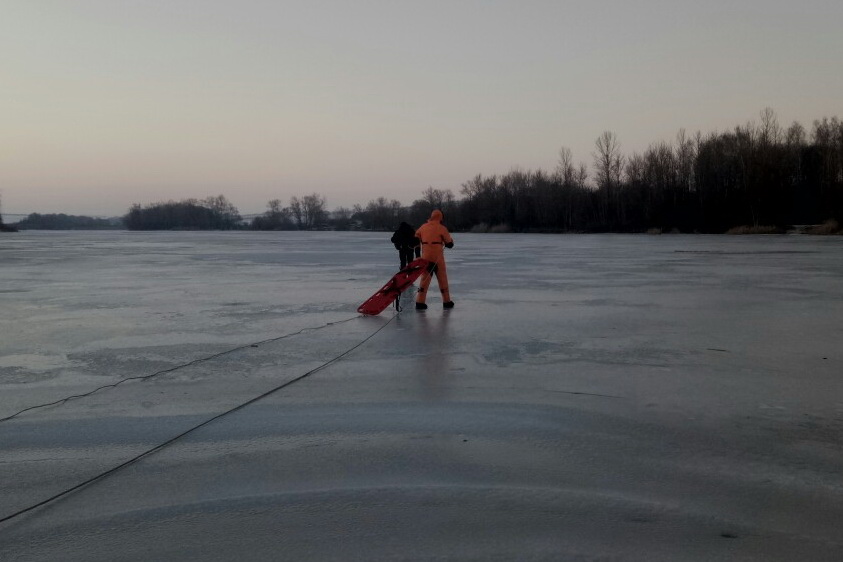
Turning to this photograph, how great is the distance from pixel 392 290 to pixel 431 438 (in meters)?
5.84

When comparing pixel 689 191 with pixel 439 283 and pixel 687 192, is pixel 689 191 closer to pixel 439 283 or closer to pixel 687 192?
pixel 687 192

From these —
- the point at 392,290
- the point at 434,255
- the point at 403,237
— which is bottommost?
the point at 392,290

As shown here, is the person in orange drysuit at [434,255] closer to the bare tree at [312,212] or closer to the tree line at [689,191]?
the tree line at [689,191]

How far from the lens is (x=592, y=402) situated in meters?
4.71

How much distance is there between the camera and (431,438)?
3953 mm

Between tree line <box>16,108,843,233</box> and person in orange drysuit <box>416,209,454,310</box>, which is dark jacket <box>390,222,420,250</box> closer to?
person in orange drysuit <box>416,209,454,310</box>

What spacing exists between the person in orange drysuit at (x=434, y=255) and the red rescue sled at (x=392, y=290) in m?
0.13

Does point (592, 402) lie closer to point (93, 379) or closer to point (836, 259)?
point (93, 379)

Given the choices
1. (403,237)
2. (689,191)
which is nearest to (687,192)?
(689,191)

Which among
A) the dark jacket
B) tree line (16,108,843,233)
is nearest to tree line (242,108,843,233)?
tree line (16,108,843,233)

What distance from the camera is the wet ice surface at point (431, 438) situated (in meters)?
2.73

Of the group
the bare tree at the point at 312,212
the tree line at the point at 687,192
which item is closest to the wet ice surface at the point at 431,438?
the tree line at the point at 687,192

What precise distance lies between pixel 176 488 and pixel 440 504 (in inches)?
52.9

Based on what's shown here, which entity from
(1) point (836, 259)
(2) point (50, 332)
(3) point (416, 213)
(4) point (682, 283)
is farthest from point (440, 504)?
(3) point (416, 213)
